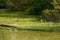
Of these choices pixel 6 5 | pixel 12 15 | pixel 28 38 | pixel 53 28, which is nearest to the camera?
pixel 28 38

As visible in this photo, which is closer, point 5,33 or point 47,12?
point 5,33

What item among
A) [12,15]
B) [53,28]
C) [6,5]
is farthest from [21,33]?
[6,5]

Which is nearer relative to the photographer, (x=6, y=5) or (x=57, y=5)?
(x=57, y=5)

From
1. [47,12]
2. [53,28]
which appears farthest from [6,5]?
[53,28]

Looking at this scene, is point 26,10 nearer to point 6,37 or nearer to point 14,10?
point 14,10

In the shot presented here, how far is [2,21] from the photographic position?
4867 mm

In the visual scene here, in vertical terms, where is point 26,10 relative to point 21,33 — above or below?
above

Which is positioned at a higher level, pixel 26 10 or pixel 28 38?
pixel 26 10

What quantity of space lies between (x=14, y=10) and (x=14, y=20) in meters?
0.62

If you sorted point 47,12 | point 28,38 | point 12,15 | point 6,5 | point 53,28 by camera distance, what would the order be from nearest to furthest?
point 28,38 → point 53,28 → point 47,12 → point 12,15 → point 6,5

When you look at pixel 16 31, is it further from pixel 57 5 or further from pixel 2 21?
pixel 57 5

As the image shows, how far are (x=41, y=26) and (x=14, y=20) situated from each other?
0.65 m

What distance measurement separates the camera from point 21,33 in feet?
14.2

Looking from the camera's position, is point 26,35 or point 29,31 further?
point 29,31
